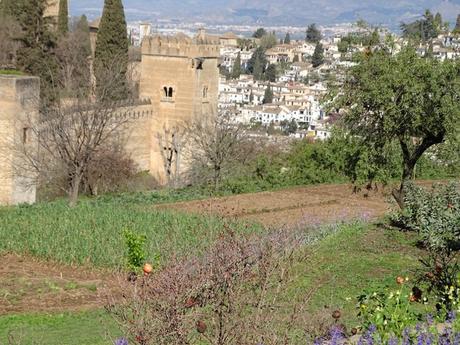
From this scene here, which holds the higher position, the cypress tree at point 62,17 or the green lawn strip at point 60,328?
the cypress tree at point 62,17

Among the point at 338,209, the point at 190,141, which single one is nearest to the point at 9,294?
the point at 338,209

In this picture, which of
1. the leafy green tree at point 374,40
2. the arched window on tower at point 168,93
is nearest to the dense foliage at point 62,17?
the arched window on tower at point 168,93

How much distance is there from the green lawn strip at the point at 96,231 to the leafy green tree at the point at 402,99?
2.16m

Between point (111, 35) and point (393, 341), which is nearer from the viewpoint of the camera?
point (393, 341)

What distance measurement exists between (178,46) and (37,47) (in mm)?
5103

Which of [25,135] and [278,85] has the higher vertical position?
[25,135]

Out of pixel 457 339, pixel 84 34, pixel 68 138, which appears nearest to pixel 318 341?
pixel 457 339

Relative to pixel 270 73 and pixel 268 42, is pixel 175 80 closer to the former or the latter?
pixel 270 73

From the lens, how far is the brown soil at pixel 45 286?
9.77 m

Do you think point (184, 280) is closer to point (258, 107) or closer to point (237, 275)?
point (237, 275)

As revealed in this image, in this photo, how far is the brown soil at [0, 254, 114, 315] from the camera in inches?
384

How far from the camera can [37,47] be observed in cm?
3212

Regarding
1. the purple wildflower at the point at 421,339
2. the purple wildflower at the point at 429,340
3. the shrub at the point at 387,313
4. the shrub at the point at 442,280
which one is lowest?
the shrub at the point at 442,280

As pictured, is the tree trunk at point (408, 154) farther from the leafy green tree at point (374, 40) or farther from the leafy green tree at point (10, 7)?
the leafy green tree at point (10, 7)
